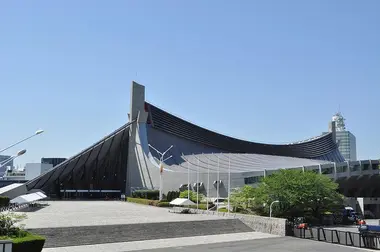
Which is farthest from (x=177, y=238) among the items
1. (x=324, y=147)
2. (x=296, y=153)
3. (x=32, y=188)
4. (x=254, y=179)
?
(x=324, y=147)

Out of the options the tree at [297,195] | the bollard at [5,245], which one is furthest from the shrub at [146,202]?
the bollard at [5,245]

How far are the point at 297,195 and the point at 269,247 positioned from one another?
12925mm

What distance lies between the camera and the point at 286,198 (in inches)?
1249

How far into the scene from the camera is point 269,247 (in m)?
20.2

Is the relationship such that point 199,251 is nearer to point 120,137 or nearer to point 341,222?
point 341,222

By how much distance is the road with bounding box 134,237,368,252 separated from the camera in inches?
769

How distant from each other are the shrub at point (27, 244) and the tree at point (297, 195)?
20121 millimetres

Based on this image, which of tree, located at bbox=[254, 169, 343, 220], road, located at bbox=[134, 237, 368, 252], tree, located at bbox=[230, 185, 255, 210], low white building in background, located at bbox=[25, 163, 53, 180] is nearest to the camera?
road, located at bbox=[134, 237, 368, 252]

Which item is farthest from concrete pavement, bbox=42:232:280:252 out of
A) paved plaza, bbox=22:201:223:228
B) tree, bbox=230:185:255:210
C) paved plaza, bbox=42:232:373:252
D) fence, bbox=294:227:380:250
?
tree, bbox=230:185:255:210

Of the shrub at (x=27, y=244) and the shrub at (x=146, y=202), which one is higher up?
the shrub at (x=146, y=202)

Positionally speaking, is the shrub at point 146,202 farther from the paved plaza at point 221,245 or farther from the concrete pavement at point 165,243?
the paved plaza at point 221,245

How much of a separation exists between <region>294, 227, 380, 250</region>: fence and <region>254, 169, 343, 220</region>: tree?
7.49 meters

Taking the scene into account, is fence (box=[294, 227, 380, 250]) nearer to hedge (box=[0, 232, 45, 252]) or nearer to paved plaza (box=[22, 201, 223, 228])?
paved plaza (box=[22, 201, 223, 228])

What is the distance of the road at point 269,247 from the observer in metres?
19.5
